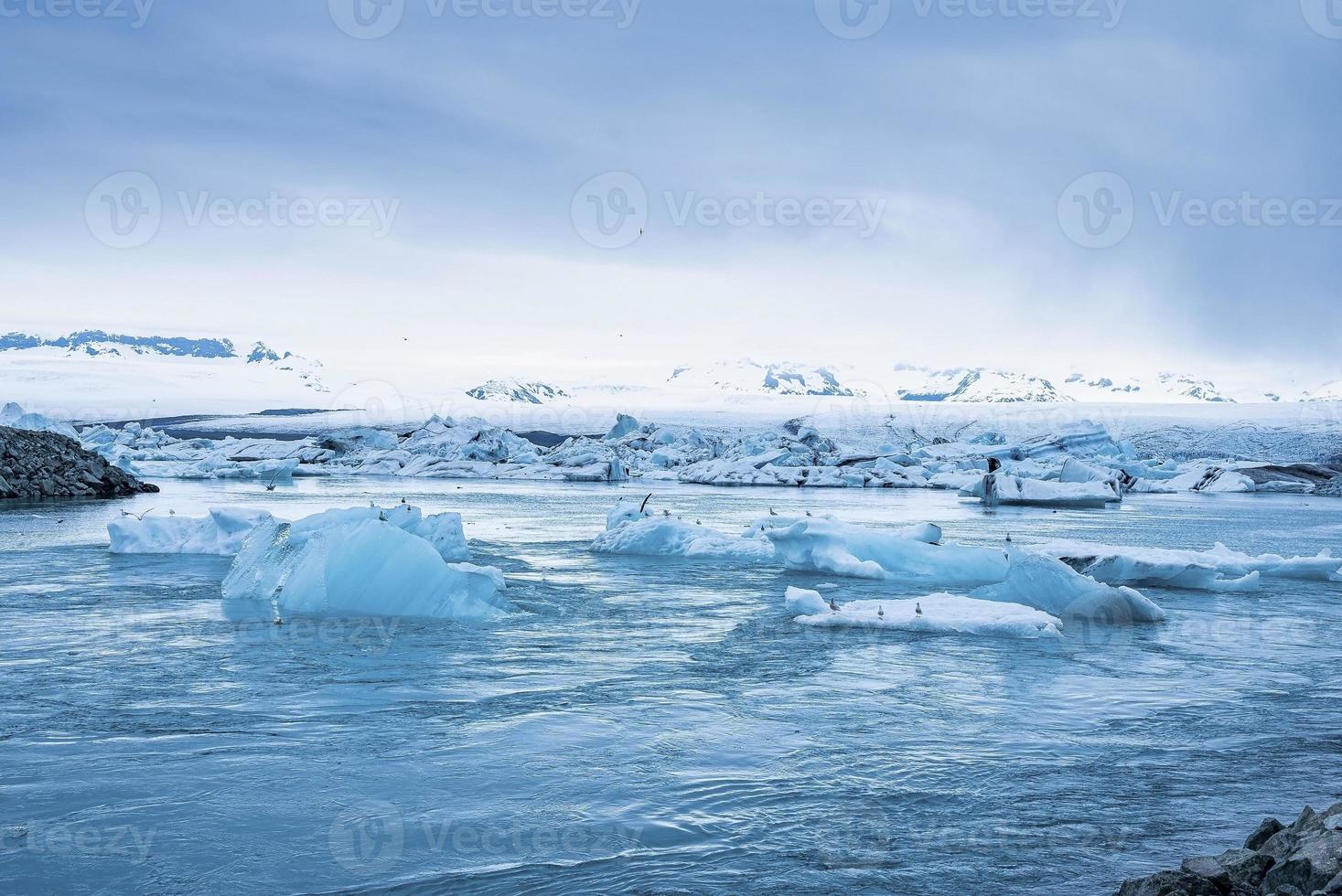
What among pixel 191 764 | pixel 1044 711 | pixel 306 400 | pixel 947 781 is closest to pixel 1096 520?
pixel 1044 711

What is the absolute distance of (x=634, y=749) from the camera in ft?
15.8

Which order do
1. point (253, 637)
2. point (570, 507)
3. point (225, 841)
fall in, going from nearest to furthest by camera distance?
point (225, 841)
point (253, 637)
point (570, 507)

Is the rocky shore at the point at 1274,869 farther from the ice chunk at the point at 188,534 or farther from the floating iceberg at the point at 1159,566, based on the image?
the ice chunk at the point at 188,534

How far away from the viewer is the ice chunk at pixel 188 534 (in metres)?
12.6

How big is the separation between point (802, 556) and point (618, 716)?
22.6ft

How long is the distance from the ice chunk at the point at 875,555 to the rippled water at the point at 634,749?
2318mm

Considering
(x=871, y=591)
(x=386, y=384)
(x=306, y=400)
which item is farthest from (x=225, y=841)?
(x=386, y=384)

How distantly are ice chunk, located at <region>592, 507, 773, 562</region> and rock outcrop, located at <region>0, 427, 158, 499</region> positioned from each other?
16.2 m

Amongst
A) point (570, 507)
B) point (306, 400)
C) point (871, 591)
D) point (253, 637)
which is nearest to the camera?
point (253, 637)

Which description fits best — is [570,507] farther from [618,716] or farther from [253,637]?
[618,716]

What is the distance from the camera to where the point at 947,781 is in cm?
442

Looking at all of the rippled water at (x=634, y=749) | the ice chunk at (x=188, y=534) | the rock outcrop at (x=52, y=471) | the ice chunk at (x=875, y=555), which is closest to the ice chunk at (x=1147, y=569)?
the ice chunk at (x=875, y=555)

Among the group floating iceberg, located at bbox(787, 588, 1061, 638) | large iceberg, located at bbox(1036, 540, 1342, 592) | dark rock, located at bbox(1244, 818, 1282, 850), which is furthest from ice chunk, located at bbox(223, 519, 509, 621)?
dark rock, located at bbox(1244, 818, 1282, 850)

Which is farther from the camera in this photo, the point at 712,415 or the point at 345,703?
the point at 712,415
